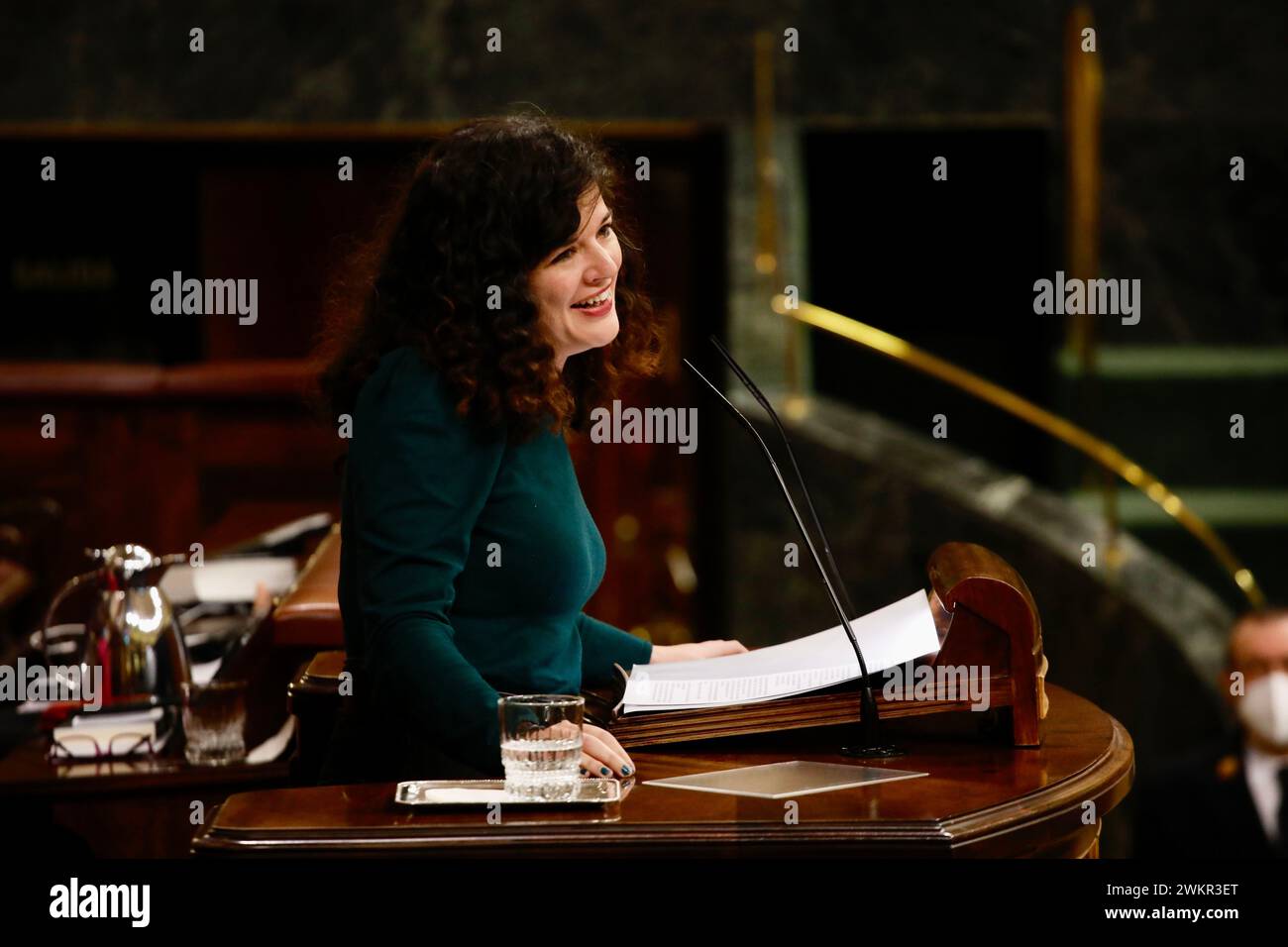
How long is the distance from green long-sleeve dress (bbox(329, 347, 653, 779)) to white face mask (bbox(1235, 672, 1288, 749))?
2.70 meters

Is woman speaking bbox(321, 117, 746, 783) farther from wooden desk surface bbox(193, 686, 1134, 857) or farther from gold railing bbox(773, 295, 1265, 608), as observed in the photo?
gold railing bbox(773, 295, 1265, 608)

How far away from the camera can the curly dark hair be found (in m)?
1.57

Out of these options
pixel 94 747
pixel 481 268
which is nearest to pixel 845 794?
pixel 481 268

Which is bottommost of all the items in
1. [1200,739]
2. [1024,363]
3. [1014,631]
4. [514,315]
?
[1200,739]

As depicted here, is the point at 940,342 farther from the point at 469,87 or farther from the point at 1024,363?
the point at 469,87

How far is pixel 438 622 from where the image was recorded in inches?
58.4

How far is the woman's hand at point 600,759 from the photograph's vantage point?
55.1 inches

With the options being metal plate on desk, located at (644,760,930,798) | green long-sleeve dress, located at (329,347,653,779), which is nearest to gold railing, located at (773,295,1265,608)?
green long-sleeve dress, located at (329,347,653,779)

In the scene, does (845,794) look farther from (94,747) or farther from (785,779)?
(94,747)

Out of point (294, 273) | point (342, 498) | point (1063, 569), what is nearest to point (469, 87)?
Answer: point (294, 273)

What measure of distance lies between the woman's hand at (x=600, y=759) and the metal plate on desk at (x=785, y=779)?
0.03 metres

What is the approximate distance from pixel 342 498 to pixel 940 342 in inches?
192
